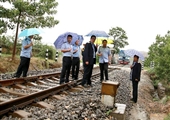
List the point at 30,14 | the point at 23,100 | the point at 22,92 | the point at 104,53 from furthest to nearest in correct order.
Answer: the point at 30,14
the point at 104,53
the point at 22,92
the point at 23,100

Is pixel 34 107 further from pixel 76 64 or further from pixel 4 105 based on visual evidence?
pixel 76 64

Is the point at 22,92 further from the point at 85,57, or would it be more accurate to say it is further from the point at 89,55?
the point at 89,55

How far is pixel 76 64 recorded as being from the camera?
1034cm

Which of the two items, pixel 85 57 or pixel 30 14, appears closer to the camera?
pixel 85 57

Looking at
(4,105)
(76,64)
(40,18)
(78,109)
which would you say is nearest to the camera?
(4,105)

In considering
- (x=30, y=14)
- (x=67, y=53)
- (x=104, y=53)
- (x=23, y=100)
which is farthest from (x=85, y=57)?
(x=30, y=14)

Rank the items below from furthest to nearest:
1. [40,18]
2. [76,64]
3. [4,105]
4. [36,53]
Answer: [36,53], [40,18], [76,64], [4,105]

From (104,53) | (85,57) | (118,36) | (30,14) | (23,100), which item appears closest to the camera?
(23,100)

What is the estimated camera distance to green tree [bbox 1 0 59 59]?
13130 millimetres

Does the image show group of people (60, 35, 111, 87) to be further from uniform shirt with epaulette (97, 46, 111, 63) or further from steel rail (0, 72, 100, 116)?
steel rail (0, 72, 100, 116)

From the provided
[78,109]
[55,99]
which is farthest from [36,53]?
[78,109]

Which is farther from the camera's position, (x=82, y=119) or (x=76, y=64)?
(x=76, y=64)

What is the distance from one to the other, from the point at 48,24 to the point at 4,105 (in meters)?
10.9

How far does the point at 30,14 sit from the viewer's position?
1427 centimetres
